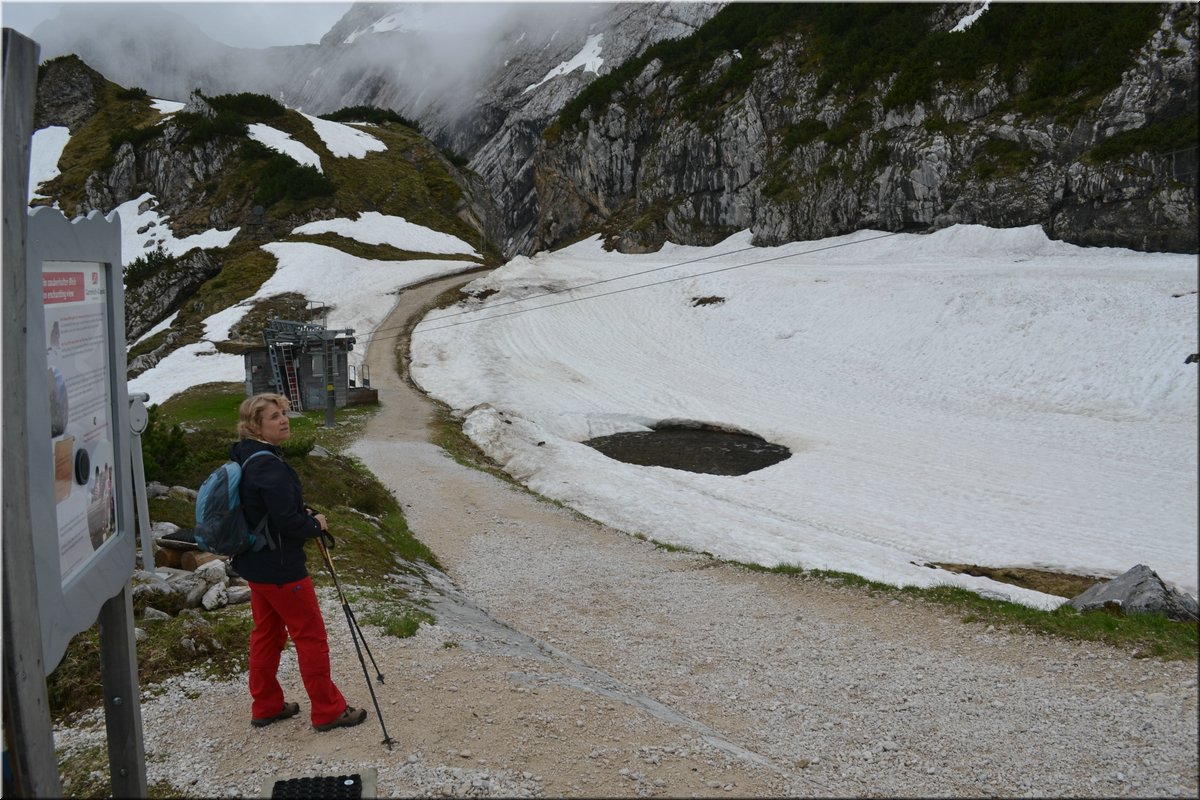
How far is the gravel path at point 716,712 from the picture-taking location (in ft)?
17.4

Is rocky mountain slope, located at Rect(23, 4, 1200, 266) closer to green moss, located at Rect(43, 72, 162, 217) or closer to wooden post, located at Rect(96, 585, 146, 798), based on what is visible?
wooden post, located at Rect(96, 585, 146, 798)

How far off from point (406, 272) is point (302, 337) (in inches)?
1188

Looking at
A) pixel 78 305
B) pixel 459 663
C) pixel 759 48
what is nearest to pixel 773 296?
pixel 759 48

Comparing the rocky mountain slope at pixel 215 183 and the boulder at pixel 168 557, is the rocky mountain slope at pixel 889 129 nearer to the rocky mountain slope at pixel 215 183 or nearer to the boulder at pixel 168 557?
the rocky mountain slope at pixel 215 183

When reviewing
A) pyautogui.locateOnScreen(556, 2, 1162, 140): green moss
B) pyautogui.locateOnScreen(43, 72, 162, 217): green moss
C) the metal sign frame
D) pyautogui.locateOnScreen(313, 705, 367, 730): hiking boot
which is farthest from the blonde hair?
pyautogui.locateOnScreen(43, 72, 162, 217): green moss

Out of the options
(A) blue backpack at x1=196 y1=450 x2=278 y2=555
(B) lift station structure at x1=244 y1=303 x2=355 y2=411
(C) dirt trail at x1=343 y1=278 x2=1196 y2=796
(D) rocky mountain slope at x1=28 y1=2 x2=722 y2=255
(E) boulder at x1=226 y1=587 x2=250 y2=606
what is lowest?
(C) dirt trail at x1=343 y1=278 x2=1196 y2=796

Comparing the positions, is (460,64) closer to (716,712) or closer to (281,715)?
(716,712)

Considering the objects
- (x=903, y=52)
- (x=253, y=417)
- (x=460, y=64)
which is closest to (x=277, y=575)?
(x=253, y=417)

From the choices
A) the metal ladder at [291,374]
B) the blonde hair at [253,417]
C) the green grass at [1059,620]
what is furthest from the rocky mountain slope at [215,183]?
the blonde hair at [253,417]

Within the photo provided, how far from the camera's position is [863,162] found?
49.8 metres

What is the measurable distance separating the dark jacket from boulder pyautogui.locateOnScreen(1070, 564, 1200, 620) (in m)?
9.25

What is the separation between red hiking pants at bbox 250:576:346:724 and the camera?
219 inches

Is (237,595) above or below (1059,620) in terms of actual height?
above

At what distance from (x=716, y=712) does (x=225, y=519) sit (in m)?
4.78
